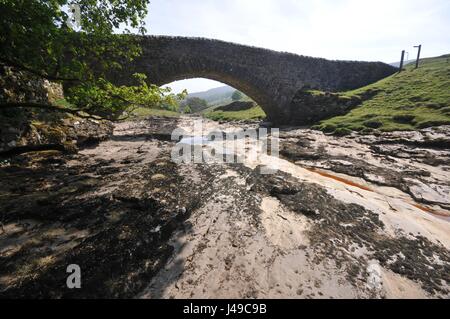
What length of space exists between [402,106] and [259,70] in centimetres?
1175

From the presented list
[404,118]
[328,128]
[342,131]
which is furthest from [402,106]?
[342,131]

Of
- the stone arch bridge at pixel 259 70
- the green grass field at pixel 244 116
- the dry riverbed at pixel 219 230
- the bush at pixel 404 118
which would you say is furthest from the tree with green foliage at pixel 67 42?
the green grass field at pixel 244 116

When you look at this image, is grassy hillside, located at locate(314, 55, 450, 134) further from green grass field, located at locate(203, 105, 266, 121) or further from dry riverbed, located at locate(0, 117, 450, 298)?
green grass field, located at locate(203, 105, 266, 121)

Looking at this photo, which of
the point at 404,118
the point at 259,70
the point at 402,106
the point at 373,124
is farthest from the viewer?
the point at 259,70

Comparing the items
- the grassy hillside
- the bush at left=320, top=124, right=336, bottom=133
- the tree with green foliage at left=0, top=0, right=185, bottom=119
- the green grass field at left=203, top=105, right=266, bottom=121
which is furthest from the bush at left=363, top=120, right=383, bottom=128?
the green grass field at left=203, top=105, right=266, bottom=121

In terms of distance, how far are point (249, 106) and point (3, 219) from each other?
136 ft

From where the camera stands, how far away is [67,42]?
6004mm

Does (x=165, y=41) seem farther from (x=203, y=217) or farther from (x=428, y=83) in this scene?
(x=428, y=83)

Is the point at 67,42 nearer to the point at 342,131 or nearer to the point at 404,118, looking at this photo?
the point at 342,131

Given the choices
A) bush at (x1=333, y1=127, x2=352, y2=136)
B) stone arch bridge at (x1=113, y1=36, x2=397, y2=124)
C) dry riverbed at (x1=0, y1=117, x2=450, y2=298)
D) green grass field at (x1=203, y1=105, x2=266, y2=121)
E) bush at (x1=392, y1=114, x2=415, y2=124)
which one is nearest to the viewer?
dry riverbed at (x1=0, y1=117, x2=450, y2=298)

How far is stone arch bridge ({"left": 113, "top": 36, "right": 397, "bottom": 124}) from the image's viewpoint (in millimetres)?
18120

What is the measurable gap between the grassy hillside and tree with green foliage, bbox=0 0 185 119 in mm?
13137

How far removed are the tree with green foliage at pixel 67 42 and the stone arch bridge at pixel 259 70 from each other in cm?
1088

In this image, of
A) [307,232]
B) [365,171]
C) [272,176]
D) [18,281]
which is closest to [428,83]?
[365,171]
